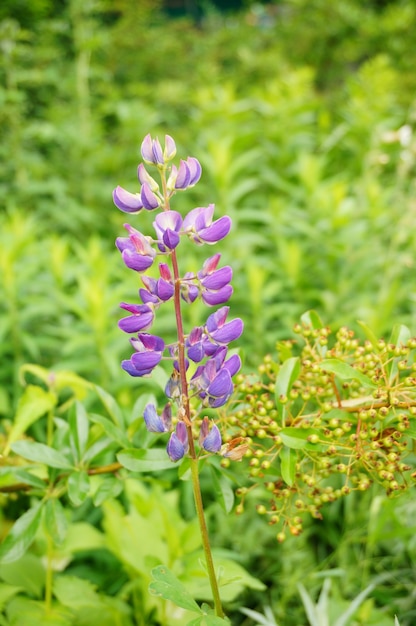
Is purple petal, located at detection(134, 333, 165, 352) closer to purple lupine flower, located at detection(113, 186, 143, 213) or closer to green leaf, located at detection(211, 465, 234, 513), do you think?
purple lupine flower, located at detection(113, 186, 143, 213)

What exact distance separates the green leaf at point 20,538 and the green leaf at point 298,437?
1.76 feet

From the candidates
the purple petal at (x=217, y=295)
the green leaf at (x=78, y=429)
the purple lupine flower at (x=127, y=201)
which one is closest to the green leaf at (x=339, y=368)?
the purple petal at (x=217, y=295)

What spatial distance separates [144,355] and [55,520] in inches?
17.6

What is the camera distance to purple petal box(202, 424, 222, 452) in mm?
925

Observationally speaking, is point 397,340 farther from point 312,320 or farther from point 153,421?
point 153,421

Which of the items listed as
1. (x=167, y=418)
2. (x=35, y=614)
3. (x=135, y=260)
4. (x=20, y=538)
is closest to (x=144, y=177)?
(x=135, y=260)

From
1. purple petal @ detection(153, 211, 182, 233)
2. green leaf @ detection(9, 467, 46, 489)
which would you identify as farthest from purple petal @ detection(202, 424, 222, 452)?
green leaf @ detection(9, 467, 46, 489)

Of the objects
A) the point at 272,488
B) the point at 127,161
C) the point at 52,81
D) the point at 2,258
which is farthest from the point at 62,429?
the point at 52,81

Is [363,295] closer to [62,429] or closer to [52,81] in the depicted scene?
[62,429]

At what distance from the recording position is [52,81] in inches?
169

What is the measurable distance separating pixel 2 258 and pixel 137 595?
1387mm

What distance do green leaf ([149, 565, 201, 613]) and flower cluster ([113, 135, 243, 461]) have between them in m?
0.19

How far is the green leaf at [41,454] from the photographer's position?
3.70ft

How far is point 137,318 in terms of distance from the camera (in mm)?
Result: 925
